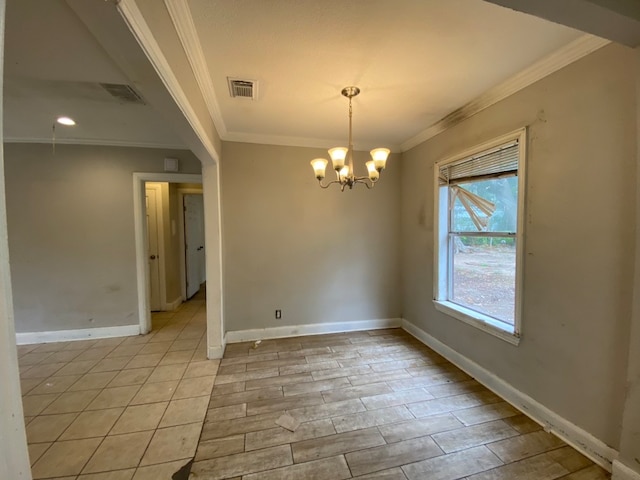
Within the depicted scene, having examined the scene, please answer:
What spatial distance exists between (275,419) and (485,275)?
2.21 m

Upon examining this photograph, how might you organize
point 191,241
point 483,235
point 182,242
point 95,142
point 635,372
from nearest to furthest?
point 635,372 < point 483,235 < point 95,142 < point 182,242 < point 191,241

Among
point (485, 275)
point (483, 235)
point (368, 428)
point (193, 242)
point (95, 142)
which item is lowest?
point (368, 428)

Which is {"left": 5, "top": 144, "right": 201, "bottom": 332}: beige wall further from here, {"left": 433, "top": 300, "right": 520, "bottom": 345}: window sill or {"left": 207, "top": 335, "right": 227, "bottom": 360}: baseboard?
{"left": 433, "top": 300, "right": 520, "bottom": 345}: window sill

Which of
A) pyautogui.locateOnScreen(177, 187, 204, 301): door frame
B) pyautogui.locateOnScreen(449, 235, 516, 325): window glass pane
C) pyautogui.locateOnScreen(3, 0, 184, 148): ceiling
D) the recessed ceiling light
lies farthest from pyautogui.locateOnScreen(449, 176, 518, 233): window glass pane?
pyautogui.locateOnScreen(177, 187, 204, 301): door frame

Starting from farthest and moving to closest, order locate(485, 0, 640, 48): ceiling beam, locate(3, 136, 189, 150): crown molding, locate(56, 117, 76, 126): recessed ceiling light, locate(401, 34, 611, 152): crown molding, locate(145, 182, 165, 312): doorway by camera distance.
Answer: locate(145, 182, 165, 312): doorway
locate(3, 136, 189, 150): crown molding
locate(56, 117, 76, 126): recessed ceiling light
locate(401, 34, 611, 152): crown molding
locate(485, 0, 640, 48): ceiling beam

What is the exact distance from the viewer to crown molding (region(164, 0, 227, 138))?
4.65 ft

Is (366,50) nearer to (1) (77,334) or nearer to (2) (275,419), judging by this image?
(2) (275,419)

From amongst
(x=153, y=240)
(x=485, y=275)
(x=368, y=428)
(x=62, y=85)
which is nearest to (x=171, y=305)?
(x=153, y=240)

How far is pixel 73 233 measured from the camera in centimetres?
343

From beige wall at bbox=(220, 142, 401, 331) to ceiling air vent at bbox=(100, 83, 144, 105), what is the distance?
1.03 meters

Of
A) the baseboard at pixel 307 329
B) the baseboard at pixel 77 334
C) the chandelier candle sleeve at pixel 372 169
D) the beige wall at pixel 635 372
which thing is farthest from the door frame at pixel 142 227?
the beige wall at pixel 635 372

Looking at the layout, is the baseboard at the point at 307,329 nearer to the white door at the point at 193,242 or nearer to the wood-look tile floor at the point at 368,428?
the wood-look tile floor at the point at 368,428

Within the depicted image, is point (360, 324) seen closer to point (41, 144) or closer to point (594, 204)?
point (594, 204)

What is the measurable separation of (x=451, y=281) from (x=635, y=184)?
177cm
